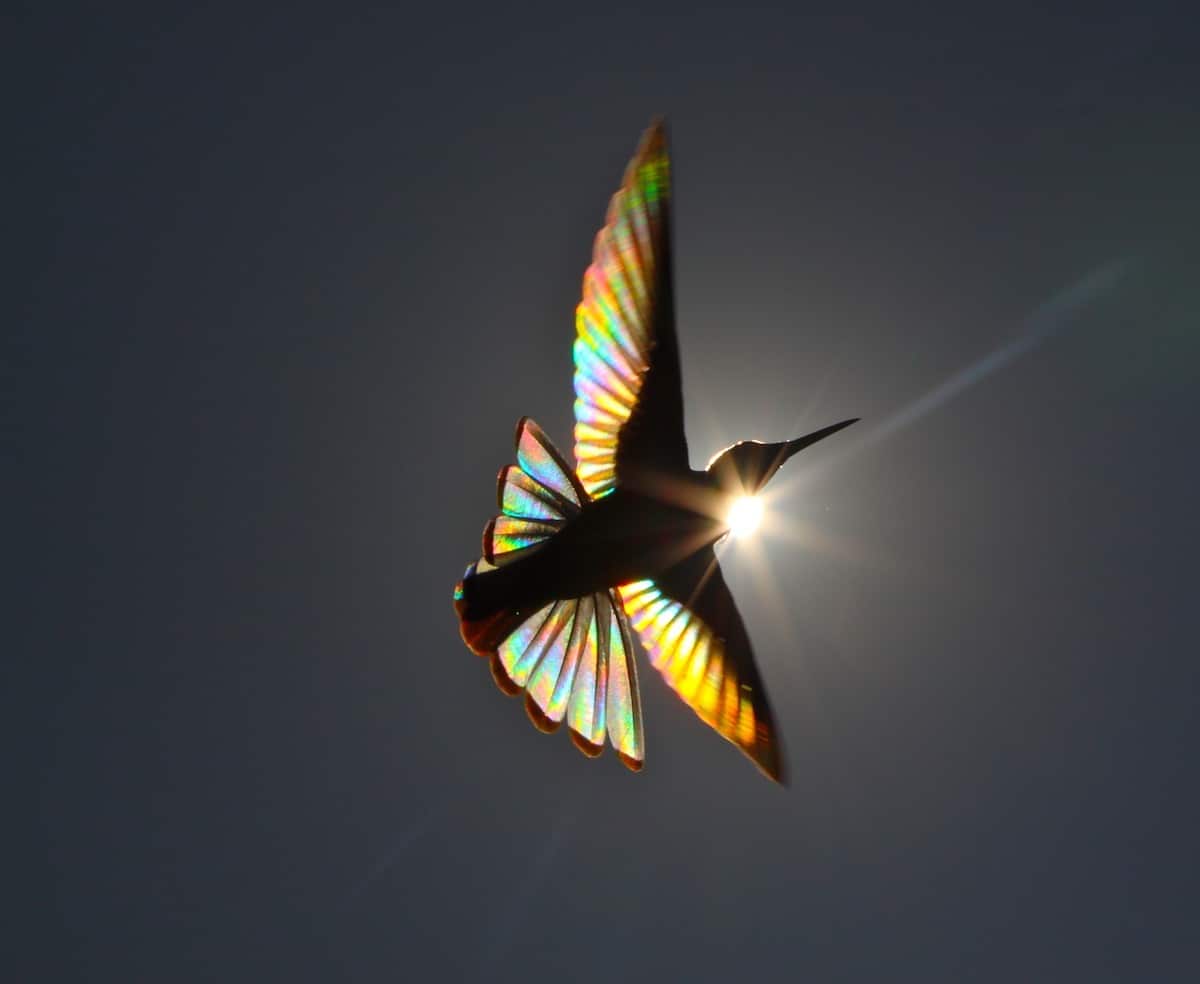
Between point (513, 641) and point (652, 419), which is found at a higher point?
point (652, 419)

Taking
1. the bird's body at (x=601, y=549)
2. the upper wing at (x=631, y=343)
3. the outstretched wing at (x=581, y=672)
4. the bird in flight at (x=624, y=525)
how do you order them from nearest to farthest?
the upper wing at (x=631, y=343) < the bird in flight at (x=624, y=525) < the bird's body at (x=601, y=549) < the outstretched wing at (x=581, y=672)

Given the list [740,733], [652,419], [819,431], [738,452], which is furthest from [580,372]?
[740,733]

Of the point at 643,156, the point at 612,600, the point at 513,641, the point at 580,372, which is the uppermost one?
the point at 643,156

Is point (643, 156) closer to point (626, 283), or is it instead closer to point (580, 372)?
point (626, 283)

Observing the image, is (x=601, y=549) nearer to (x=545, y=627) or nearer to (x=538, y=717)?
(x=545, y=627)

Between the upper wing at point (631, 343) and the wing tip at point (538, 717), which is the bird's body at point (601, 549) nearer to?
the upper wing at point (631, 343)

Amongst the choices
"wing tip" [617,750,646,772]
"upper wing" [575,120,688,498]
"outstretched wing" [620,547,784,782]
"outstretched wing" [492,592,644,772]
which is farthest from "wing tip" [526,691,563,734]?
"upper wing" [575,120,688,498]

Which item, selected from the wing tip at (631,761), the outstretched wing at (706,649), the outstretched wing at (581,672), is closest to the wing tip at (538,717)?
the outstretched wing at (581,672)

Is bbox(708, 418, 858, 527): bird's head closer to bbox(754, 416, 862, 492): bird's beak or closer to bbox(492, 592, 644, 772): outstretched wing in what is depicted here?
bbox(754, 416, 862, 492): bird's beak
